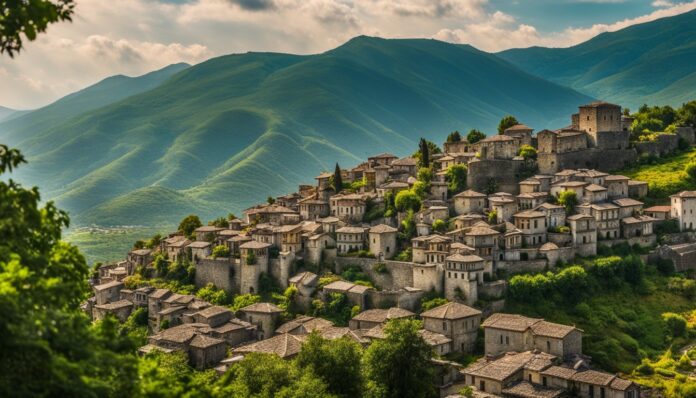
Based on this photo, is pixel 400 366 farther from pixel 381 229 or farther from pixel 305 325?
pixel 381 229

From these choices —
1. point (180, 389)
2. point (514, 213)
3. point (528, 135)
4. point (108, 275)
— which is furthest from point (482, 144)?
point (180, 389)

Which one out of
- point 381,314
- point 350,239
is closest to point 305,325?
point 381,314

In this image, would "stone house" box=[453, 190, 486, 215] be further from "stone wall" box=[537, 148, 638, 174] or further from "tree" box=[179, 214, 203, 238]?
"tree" box=[179, 214, 203, 238]

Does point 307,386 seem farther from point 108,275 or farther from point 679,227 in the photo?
point 108,275

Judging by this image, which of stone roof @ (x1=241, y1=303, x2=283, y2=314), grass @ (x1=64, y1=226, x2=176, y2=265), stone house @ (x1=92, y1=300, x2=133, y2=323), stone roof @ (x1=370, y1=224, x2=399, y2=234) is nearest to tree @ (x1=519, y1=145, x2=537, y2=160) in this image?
stone roof @ (x1=370, y1=224, x2=399, y2=234)

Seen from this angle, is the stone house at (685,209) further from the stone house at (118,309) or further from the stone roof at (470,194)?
the stone house at (118,309)

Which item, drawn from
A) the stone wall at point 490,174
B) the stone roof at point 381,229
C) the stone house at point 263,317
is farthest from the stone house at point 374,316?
the stone wall at point 490,174
